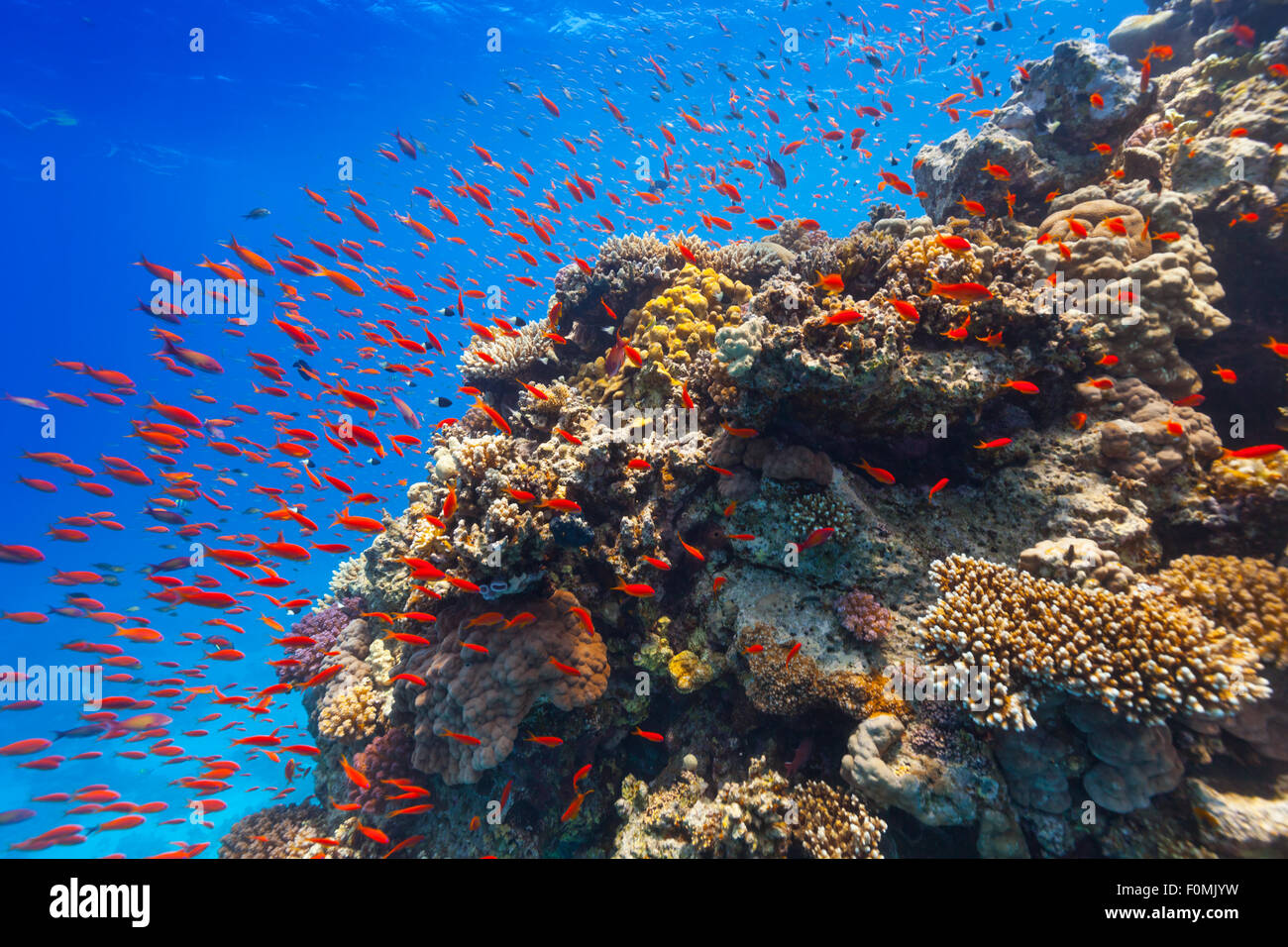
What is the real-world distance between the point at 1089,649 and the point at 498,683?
17.9 ft

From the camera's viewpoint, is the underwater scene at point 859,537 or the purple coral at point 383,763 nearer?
the underwater scene at point 859,537

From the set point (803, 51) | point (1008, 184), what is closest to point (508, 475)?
point (1008, 184)

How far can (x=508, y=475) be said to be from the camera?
5.30 meters

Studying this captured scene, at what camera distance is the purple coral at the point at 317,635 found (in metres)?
8.63

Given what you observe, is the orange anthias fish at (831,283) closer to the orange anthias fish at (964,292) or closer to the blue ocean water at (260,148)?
the orange anthias fish at (964,292)

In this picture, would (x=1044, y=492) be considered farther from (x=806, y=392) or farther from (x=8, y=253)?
(x=8, y=253)

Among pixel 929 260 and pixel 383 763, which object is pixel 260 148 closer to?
pixel 383 763

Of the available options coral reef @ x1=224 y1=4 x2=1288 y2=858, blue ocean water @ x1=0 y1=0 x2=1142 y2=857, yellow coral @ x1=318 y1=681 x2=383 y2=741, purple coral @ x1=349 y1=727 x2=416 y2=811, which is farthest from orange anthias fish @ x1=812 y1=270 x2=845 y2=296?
yellow coral @ x1=318 y1=681 x2=383 y2=741

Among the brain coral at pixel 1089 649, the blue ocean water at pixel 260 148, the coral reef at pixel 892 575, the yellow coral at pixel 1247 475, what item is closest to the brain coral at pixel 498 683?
the coral reef at pixel 892 575

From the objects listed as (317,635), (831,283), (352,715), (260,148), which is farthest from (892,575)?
(260,148)

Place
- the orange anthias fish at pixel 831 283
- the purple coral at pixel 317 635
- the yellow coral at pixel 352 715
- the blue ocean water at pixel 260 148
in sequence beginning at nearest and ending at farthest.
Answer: the orange anthias fish at pixel 831 283 < the yellow coral at pixel 352 715 < the purple coral at pixel 317 635 < the blue ocean water at pixel 260 148

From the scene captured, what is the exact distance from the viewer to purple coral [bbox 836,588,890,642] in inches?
180

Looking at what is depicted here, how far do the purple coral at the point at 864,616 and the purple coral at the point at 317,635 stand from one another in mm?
8522
